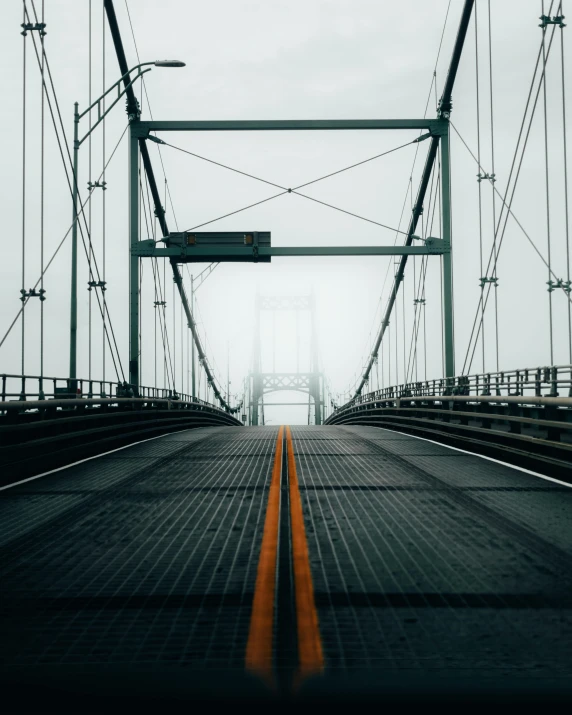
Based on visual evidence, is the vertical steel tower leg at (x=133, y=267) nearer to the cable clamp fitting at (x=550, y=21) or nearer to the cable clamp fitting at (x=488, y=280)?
the cable clamp fitting at (x=488, y=280)

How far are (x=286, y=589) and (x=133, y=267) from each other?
24410 mm

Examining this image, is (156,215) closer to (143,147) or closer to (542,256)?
(143,147)

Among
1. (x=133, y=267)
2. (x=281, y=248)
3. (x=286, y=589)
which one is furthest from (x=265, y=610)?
(x=281, y=248)

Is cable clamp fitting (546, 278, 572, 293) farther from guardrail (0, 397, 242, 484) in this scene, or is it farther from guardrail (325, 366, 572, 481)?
guardrail (0, 397, 242, 484)

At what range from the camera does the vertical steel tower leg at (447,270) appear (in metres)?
28.1

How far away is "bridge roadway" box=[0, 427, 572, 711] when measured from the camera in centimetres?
309

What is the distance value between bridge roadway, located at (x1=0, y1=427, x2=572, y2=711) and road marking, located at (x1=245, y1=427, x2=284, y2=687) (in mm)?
16

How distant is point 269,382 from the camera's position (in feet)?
409

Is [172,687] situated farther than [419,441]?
No

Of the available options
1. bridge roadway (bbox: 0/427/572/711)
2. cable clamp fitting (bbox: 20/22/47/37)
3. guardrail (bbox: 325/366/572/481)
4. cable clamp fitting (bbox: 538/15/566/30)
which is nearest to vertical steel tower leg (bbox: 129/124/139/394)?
cable clamp fitting (bbox: 20/22/47/37)

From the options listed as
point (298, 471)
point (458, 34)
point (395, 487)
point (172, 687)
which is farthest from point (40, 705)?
point (458, 34)

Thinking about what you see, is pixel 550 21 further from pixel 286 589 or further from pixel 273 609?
pixel 273 609

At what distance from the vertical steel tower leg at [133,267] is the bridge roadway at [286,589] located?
17865mm

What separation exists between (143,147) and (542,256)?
19.1 metres
